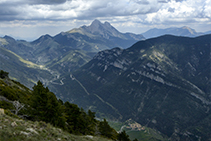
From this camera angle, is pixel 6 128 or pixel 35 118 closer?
pixel 6 128

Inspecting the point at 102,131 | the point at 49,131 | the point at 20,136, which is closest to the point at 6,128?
the point at 20,136

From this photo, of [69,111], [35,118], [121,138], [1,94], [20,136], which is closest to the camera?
[20,136]

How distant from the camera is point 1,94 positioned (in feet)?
180

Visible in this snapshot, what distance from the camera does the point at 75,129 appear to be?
195 feet

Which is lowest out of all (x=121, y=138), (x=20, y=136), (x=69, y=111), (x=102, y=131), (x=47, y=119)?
(x=121, y=138)

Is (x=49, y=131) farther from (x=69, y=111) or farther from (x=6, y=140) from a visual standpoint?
(x=69, y=111)

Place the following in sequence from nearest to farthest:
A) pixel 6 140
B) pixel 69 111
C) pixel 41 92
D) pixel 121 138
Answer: pixel 6 140, pixel 41 92, pixel 69 111, pixel 121 138

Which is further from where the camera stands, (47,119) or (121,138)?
→ (121,138)

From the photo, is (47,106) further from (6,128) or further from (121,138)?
(121,138)

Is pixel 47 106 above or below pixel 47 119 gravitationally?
above

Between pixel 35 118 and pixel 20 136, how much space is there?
807 inches

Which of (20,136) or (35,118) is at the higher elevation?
(20,136)

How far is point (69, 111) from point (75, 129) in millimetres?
8149

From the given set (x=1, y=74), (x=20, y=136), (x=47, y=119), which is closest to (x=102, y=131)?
(x=47, y=119)
